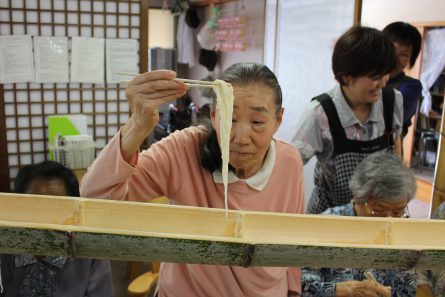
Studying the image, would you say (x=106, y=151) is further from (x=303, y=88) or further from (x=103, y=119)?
(x=303, y=88)

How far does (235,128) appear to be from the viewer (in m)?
1.23

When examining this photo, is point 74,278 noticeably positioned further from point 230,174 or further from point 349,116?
point 349,116

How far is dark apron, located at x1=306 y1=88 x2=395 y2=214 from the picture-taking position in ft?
6.81

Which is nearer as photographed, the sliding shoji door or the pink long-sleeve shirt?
the pink long-sleeve shirt

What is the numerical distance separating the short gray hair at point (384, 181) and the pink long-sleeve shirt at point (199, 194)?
49cm

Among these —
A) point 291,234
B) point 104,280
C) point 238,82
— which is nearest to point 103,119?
point 104,280

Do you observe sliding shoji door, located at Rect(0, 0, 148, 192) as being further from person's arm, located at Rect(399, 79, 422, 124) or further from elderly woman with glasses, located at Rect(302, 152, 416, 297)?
elderly woman with glasses, located at Rect(302, 152, 416, 297)

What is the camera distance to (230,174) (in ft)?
4.41

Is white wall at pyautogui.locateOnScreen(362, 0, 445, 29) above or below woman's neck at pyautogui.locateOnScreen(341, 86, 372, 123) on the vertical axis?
above

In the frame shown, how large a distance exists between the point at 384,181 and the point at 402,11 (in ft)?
16.0

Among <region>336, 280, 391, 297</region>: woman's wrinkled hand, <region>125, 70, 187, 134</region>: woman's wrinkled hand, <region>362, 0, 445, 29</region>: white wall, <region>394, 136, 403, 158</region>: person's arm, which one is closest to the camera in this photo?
<region>125, 70, 187, 134</region>: woman's wrinkled hand

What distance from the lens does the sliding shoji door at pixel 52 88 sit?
2949mm

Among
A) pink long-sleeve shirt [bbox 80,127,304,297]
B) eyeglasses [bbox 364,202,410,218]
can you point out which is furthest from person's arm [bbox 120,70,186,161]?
eyeglasses [bbox 364,202,410,218]

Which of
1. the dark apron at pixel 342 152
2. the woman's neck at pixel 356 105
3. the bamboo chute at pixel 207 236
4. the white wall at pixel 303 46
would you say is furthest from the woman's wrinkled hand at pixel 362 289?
the white wall at pixel 303 46
